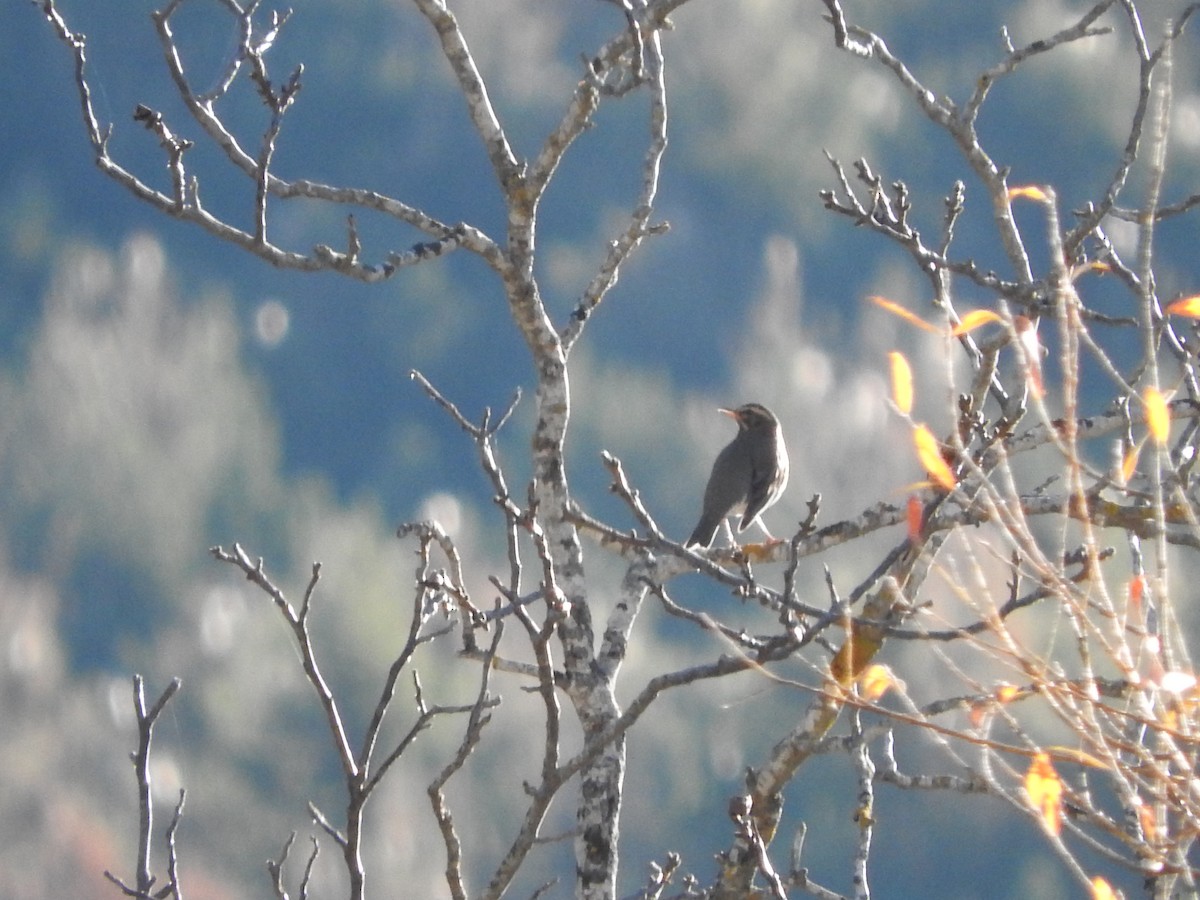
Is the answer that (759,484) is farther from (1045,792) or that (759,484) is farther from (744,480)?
(1045,792)

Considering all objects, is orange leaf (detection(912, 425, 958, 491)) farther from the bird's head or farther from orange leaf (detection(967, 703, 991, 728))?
the bird's head

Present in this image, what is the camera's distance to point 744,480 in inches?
373

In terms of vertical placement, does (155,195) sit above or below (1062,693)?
above

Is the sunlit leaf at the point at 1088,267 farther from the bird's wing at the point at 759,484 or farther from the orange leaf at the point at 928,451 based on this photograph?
the bird's wing at the point at 759,484

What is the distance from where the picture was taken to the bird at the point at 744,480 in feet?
31.0

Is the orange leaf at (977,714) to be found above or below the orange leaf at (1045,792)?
above

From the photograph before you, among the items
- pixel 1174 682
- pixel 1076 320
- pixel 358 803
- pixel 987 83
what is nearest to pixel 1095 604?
pixel 1174 682

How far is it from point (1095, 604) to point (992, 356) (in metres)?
2.49

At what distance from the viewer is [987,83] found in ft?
17.3

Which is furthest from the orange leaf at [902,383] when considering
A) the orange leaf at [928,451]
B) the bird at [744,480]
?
the bird at [744,480]

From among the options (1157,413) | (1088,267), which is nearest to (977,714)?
(1157,413)

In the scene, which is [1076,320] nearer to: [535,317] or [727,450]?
[535,317]

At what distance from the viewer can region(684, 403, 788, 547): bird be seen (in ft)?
31.0

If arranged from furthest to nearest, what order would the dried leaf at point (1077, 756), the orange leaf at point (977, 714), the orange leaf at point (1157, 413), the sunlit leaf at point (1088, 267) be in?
the sunlit leaf at point (1088, 267), the orange leaf at point (977, 714), the orange leaf at point (1157, 413), the dried leaf at point (1077, 756)
